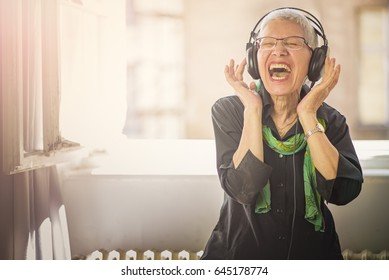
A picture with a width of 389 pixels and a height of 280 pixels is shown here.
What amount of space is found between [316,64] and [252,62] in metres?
0.23

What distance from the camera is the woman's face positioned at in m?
1.96

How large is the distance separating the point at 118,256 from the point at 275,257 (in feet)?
1.96

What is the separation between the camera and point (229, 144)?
1989 mm

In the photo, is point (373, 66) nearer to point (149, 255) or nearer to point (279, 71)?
point (279, 71)

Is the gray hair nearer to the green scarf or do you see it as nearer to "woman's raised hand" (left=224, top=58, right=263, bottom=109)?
"woman's raised hand" (left=224, top=58, right=263, bottom=109)

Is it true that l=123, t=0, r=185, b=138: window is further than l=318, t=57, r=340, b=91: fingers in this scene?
Yes

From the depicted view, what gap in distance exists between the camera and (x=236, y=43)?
2.04 m

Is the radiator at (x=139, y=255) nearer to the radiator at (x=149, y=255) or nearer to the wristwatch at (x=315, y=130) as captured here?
the radiator at (x=149, y=255)

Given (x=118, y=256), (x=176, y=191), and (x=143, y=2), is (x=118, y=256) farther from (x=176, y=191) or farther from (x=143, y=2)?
(x=143, y=2)

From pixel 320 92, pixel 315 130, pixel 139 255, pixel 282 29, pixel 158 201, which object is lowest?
pixel 139 255

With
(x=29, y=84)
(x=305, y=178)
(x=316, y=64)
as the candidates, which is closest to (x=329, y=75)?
(x=316, y=64)

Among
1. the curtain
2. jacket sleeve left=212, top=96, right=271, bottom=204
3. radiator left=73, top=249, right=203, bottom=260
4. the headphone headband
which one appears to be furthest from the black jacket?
the curtain

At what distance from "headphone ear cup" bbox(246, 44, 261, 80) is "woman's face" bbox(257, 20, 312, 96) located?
2cm

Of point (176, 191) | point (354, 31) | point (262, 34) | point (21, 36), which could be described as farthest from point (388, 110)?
point (21, 36)
